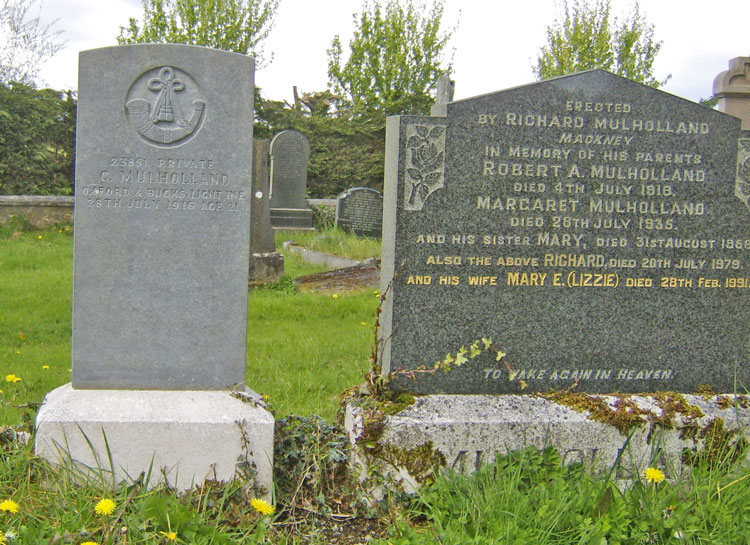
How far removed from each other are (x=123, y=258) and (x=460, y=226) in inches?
65.1

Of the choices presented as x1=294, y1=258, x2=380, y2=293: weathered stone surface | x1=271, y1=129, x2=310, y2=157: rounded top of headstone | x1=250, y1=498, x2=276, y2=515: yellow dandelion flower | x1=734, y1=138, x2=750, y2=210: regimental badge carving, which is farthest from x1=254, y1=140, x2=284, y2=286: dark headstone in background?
x1=271, y1=129, x2=310, y2=157: rounded top of headstone

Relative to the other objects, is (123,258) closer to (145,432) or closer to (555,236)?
(145,432)

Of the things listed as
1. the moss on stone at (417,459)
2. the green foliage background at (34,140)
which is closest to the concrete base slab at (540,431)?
the moss on stone at (417,459)

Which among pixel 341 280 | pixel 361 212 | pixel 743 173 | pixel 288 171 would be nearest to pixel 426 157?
pixel 743 173

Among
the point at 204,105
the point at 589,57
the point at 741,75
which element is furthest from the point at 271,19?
the point at 204,105

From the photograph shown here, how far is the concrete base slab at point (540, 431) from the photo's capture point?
3.65 m

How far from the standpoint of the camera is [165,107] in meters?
3.64

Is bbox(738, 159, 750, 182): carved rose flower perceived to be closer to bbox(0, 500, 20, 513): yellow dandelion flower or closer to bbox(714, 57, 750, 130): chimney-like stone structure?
bbox(0, 500, 20, 513): yellow dandelion flower

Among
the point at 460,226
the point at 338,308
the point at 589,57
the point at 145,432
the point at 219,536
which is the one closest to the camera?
the point at 219,536

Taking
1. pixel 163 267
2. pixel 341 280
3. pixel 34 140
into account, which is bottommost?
pixel 341 280

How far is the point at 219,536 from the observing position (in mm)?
3061

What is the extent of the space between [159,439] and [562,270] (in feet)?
7.07

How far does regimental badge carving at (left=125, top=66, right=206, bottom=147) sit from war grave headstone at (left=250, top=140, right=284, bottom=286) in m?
5.58

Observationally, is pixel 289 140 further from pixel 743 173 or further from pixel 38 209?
pixel 743 173
